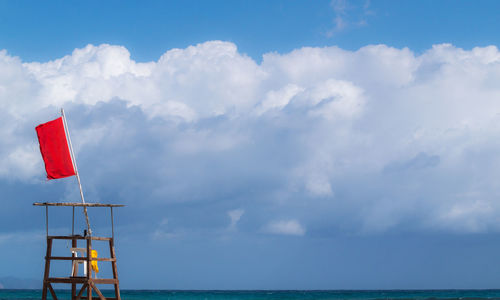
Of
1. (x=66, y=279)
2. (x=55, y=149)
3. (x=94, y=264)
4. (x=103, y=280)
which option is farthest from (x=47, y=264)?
(x=55, y=149)

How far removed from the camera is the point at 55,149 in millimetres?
30438

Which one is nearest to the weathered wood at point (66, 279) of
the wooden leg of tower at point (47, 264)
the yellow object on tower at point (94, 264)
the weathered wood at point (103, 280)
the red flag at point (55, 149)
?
the wooden leg of tower at point (47, 264)

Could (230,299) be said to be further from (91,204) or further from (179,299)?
(91,204)

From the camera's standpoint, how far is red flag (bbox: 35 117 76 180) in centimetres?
3039

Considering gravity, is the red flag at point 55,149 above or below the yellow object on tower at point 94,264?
above

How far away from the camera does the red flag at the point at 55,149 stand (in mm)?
30391

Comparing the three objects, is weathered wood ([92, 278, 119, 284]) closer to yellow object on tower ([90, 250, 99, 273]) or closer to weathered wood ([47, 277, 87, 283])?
weathered wood ([47, 277, 87, 283])

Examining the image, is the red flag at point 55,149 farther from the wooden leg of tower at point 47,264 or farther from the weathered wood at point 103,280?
the weathered wood at point 103,280

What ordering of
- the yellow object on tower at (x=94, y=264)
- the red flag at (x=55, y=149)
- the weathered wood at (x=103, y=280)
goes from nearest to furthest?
1. the red flag at (x=55, y=149)
2. the weathered wood at (x=103, y=280)
3. the yellow object on tower at (x=94, y=264)

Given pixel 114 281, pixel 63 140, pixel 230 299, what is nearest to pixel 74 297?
pixel 114 281

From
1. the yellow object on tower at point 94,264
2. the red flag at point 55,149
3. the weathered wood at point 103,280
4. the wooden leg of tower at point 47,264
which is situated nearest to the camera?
the red flag at point 55,149

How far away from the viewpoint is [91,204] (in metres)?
30.7

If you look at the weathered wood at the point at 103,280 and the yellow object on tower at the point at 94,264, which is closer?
the weathered wood at the point at 103,280

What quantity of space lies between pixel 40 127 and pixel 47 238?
508 centimetres
